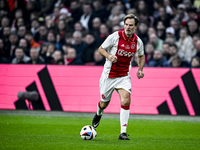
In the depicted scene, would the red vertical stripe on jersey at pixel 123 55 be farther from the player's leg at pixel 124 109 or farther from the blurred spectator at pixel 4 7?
the blurred spectator at pixel 4 7

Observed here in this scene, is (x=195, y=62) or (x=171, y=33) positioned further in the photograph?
(x=171, y=33)

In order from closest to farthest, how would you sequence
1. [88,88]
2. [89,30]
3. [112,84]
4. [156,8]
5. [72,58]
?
[112,84] < [88,88] < [72,58] < [89,30] < [156,8]

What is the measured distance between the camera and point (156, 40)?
1438 centimetres

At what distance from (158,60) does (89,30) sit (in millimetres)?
4015

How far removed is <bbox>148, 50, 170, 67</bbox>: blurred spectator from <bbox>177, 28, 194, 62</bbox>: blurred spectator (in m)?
1.06

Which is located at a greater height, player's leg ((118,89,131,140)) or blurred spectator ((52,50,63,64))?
player's leg ((118,89,131,140))

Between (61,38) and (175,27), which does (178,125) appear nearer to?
(175,27)

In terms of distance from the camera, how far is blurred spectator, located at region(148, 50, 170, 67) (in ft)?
43.3

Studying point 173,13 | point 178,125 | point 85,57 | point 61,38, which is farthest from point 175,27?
point 178,125

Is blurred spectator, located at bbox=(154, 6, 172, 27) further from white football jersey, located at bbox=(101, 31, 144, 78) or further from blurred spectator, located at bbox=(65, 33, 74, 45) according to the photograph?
white football jersey, located at bbox=(101, 31, 144, 78)

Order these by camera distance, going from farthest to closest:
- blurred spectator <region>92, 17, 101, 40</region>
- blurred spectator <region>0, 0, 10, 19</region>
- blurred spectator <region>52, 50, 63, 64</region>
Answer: blurred spectator <region>0, 0, 10, 19</region>
blurred spectator <region>92, 17, 101, 40</region>
blurred spectator <region>52, 50, 63, 64</region>

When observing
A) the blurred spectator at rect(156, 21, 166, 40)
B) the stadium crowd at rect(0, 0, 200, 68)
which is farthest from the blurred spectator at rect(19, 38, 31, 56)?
the blurred spectator at rect(156, 21, 166, 40)

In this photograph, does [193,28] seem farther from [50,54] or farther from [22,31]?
[22,31]

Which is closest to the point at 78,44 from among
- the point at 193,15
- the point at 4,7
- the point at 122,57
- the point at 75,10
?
the point at 75,10
